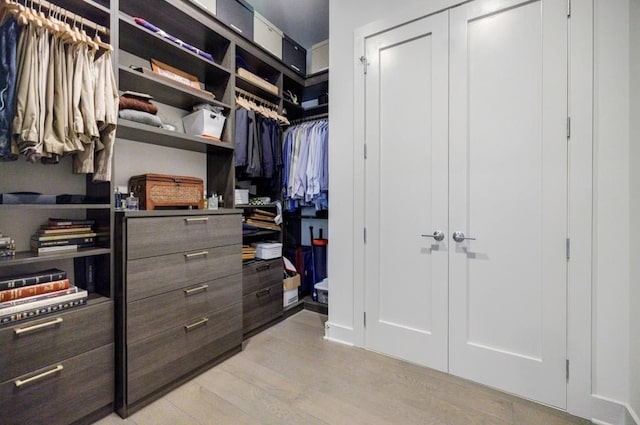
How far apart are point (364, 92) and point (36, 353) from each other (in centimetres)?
238

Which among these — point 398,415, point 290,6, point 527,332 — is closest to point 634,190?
point 527,332

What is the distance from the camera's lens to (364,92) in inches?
87.6

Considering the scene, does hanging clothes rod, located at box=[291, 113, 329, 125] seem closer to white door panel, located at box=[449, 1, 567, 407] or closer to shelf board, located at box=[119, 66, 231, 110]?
shelf board, located at box=[119, 66, 231, 110]

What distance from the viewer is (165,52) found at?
2004mm

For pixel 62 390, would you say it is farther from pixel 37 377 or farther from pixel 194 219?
pixel 194 219

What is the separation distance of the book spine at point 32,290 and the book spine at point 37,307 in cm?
6

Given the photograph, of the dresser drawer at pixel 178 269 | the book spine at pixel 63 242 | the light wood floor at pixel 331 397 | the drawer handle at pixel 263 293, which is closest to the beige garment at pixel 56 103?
the book spine at pixel 63 242

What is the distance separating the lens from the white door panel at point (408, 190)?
193cm

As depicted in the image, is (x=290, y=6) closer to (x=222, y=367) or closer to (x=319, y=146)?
(x=319, y=146)

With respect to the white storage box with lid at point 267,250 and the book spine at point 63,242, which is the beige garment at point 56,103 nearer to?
the book spine at point 63,242

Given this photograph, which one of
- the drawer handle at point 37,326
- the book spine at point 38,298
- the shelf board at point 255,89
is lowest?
the drawer handle at point 37,326

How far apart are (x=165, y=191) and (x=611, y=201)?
2465 millimetres

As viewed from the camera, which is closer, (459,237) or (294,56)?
(459,237)

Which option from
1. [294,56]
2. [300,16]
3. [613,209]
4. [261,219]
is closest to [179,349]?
[261,219]
